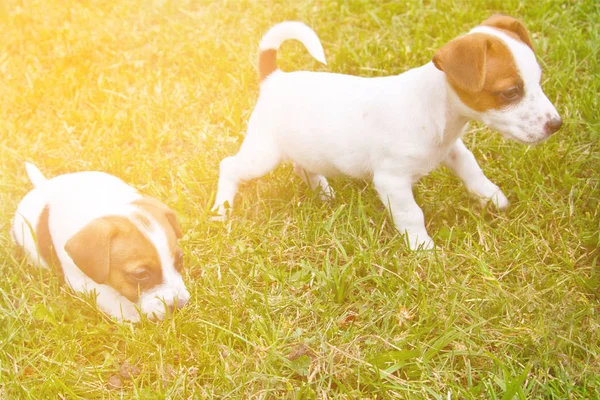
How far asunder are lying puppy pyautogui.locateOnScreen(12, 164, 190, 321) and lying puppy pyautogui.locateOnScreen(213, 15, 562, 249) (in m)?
0.88

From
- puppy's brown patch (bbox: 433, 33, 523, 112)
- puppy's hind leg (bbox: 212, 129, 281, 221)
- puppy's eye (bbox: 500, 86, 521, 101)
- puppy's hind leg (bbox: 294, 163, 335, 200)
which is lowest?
puppy's hind leg (bbox: 294, 163, 335, 200)

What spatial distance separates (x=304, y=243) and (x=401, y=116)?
3.42 ft

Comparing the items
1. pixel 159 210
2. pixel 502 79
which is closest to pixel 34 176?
pixel 159 210

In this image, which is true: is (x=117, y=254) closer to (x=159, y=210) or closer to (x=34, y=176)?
(x=159, y=210)

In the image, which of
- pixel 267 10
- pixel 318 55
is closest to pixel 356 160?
pixel 318 55

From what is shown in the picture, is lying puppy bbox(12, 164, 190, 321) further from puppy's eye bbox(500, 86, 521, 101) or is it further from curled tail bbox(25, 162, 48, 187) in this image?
puppy's eye bbox(500, 86, 521, 101)

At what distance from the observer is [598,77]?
518 cm

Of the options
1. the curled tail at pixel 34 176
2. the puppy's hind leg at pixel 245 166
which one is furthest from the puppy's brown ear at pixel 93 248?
the curled tail at pixel 34 176

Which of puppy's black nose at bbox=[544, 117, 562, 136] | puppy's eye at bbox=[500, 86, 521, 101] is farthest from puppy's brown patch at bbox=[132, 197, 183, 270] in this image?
puppy's black nose at bbox=[544, 117, 562, 136]

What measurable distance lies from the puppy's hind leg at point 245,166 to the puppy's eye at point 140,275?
3.49 ft

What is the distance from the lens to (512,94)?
12.1ft

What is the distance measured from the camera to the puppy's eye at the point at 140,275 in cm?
363

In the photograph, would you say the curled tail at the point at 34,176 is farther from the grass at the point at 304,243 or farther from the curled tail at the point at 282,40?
the curled tail at the point at 282,40

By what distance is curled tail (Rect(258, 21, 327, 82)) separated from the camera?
4.17 meters
